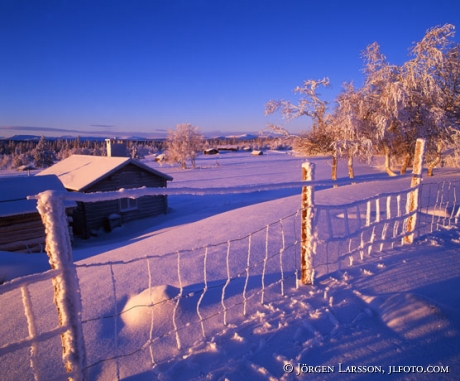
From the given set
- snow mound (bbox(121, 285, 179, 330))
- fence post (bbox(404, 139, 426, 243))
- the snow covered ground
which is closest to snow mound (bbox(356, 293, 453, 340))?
the snow covered ground

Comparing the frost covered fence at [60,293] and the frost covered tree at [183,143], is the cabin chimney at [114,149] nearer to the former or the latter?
the frost covered fence at [60,293]

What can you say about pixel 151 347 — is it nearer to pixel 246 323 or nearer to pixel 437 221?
pixel 246 323

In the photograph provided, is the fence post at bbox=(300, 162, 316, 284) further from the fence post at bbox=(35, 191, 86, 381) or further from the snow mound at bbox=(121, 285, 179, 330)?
the fence post at bbox=(35, 191, 86, 381)

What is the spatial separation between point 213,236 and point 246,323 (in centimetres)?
406

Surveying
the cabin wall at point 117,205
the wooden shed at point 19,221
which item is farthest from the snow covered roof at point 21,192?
the cabin wall at point 117,205

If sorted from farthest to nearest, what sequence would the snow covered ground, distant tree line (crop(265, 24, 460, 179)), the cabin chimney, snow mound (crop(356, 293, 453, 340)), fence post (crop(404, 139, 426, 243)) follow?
→ the cabin chimney < distant tree line (crop(265, 24, 460, 179)) < fence post (crop(404, 139, 426, 243)) < snow mound (crop(356, 293, 453, 340)) < the snow covered ground

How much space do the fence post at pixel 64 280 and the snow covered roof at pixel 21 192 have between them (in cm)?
1072

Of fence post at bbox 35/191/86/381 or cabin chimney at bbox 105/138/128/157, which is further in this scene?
cabin chimney at bbox 105/138/128/157

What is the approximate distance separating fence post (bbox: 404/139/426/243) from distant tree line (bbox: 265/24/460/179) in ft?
38.4

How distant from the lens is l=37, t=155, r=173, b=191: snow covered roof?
1702 cm

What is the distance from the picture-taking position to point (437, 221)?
698 centimetres

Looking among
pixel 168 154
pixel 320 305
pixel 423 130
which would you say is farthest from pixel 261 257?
pixel 168 154

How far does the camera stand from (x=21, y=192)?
12.6 meters

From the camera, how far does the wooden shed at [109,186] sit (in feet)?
54.9
